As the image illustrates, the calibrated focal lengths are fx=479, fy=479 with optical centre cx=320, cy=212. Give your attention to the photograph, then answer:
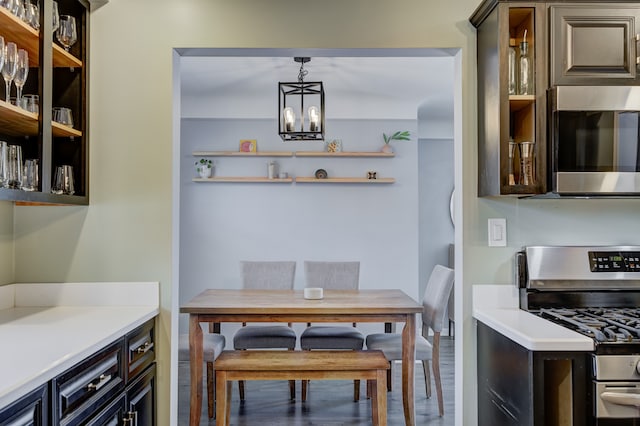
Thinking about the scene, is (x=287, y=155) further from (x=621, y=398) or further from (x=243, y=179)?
(x=621, y=398)

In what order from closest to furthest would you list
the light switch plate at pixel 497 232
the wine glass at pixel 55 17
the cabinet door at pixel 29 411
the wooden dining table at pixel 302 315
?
the cabinet door at pixel 29 411, the wine glass at pixel 55 17, the light switch plate at pixel 497 232, the wooden dining table at pixel 302 315

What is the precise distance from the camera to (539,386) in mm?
1598

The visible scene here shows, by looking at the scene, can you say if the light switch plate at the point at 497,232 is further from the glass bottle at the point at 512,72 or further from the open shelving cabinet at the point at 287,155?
the open shelving cabinet at the point at 287,155

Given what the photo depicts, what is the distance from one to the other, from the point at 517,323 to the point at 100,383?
4.88 feet

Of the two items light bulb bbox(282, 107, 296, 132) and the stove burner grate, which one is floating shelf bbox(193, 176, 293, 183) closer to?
light bulb bbox(282, 107, 296, 132)

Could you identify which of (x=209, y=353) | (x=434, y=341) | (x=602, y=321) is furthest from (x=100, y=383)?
(x=434, y=341)

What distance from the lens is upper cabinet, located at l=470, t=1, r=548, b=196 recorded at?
1.88m

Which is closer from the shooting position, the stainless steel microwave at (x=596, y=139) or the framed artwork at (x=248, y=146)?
the stainless steel microwave at (x=596, y=139)

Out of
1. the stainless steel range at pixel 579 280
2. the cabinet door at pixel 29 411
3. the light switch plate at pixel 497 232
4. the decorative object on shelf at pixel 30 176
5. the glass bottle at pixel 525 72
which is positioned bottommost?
the cabinet door at pixel 29 411

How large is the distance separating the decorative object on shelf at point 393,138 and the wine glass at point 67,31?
10.4ft

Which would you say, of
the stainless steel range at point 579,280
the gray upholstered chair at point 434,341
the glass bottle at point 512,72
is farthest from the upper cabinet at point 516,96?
the gray upholstered chair at point 434,341

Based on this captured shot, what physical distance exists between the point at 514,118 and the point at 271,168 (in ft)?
9.46

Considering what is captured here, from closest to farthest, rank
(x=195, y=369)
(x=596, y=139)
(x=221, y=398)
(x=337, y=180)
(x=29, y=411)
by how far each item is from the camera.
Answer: (x=29, y=411)
(x=596, y=139)
(x=221, y=398)
(x=195, y=369)
(x=337, y=180)

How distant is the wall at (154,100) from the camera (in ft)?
6.98
